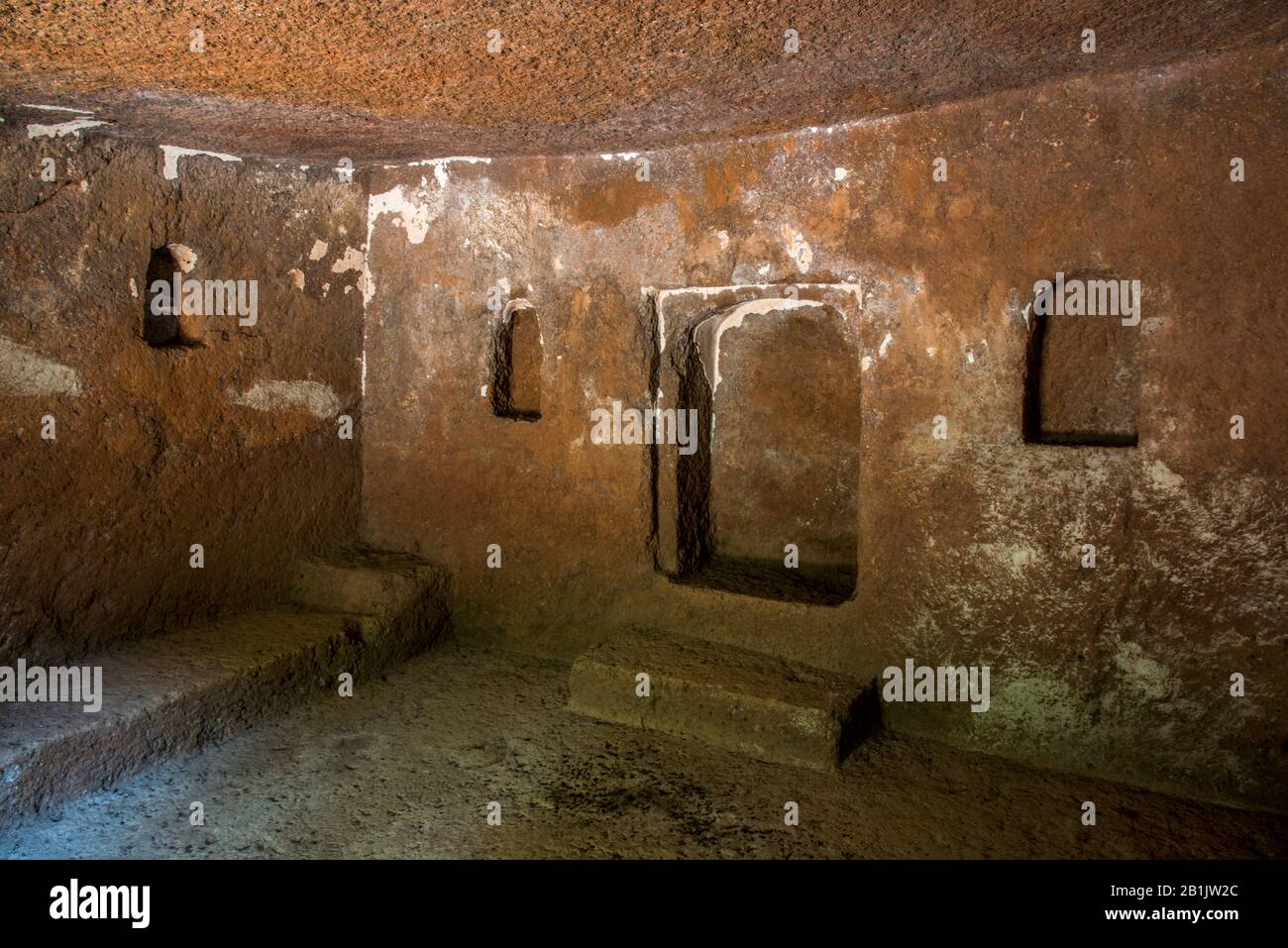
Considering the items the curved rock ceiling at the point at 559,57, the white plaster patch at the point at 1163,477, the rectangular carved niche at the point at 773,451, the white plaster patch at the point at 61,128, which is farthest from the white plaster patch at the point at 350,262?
the white plaster patch at the point at 1163,477

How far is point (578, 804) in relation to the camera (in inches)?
125

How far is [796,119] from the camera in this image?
354 centimetres

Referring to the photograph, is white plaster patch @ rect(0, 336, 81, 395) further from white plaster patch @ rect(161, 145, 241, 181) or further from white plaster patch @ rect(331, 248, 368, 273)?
white plaster patch @ rect(331, 248, 368, 273)

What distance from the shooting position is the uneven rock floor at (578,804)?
2.90 metres

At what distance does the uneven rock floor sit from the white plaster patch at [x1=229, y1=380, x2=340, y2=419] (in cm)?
154

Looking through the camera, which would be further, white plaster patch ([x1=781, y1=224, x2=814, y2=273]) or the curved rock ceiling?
white plaster patch ([x1=781, y1=224, x2=814, y2=273])

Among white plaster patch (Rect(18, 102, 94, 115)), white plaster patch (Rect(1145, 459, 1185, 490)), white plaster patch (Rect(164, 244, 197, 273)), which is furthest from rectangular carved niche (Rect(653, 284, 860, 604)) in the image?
white plaster patch (Rect(18, 102, 94, 115))

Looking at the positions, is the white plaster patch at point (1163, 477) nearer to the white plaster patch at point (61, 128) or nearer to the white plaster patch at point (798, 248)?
the white plaster patch at point (798, 248)

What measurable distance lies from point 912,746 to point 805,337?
7.34 ft

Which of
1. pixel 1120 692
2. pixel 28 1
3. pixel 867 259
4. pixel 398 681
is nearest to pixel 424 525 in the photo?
pixel 398 681

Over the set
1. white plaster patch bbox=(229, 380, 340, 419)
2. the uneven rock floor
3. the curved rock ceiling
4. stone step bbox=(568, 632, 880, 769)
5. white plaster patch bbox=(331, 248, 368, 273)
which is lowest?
the uneven rock floor

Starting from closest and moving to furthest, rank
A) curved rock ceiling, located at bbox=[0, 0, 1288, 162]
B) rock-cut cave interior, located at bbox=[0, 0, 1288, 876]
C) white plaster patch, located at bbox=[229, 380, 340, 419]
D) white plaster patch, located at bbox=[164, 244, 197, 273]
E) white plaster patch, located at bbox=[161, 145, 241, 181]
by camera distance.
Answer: curved rock ceiling, located at bbox=[0, 0, 1288, 162], rock-cut cave interior, located at bbox=[0, 0, 1288, 876], white plaster patch, located at bbox=[161, 145, 241, 181], white plaster patch, located at bbox=[164, 244, 197, 273], white plaster patch, located at bbox=[229, 380, 340, 419]

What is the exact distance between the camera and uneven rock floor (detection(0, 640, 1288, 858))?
9.52 ft

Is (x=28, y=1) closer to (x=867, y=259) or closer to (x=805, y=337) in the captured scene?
(x=867, y=259)
